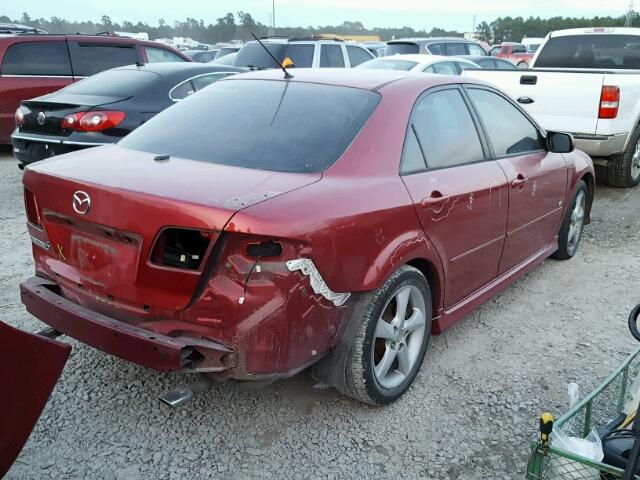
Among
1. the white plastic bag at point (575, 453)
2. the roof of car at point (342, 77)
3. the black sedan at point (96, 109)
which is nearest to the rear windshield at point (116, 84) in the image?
the black sedan at point (96, 109)

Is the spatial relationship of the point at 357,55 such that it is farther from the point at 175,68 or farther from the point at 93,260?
the point at 93,260

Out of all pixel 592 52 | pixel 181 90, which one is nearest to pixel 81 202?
pixel 181 90

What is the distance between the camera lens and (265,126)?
10.2ft

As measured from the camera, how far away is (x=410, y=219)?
9.68 feet

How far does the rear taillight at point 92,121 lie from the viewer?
20.1ft

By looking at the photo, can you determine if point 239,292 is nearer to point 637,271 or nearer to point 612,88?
point 637,271

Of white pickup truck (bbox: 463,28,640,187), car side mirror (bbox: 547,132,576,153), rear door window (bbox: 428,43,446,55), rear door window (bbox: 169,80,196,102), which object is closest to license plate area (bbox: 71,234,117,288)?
car side mirror (bbox: 547,132,576,153)

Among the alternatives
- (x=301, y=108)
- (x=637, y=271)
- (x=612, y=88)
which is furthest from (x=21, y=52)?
(x=637, y=271)

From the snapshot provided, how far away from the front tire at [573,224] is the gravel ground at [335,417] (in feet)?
3.45

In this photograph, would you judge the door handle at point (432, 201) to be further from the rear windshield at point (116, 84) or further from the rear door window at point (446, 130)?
the rear windshield at point (116, 84)

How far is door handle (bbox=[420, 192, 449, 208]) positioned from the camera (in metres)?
3.05

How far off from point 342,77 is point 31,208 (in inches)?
69.4

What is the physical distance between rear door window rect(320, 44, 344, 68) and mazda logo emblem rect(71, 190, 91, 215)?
9151 millimetres

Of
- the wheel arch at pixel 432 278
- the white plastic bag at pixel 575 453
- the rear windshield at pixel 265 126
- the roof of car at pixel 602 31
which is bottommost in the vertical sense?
the white plastic bag at pixel 575 453
